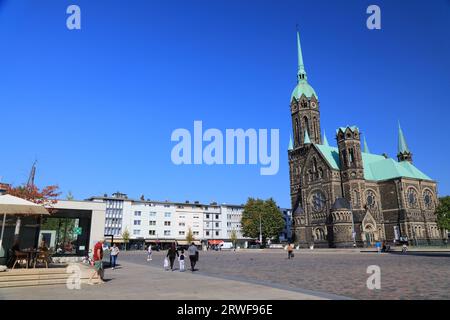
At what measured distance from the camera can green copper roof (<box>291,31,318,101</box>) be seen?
3878 inches

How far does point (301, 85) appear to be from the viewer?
10131 cm

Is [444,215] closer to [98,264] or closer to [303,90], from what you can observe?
[303,90]

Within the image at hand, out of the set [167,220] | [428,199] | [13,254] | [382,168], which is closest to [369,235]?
[382,168]

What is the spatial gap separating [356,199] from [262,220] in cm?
3102

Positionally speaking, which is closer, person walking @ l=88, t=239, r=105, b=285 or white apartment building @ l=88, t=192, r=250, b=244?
person walking @ l=88, t=239, r=105, b=285

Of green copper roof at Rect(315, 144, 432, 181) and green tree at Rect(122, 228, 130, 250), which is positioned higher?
green copper roof at Rect(315, 144, 432, 181)

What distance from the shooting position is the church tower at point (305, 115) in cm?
9500

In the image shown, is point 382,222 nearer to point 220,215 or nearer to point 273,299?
point 220,215

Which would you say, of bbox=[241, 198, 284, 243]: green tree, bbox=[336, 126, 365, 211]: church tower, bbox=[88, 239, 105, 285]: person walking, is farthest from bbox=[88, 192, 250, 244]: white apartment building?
bbox=[88, 239, 105, 285]: person walking

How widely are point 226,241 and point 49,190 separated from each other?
287 feet

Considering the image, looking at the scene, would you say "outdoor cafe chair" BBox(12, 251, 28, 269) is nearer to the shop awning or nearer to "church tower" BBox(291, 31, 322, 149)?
the shop awning

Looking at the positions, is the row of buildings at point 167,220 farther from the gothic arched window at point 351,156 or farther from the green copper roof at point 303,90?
the gothic arched window at point 351,156

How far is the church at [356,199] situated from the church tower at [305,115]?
3617 mm
